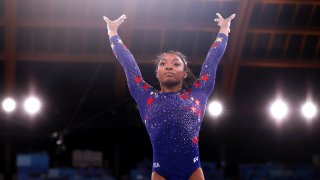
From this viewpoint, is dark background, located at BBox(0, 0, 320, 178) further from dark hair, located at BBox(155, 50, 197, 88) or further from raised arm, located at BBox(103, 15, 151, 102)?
raised arm, located at BBox(103, 15, 151, 102)

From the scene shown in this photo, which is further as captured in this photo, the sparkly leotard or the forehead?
the forehead

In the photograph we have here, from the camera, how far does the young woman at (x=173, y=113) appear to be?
2.78 m

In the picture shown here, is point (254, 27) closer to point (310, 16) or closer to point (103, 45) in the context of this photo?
point (310, 16)

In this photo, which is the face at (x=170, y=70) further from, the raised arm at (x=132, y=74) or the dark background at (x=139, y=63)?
the dark background at (x=139, y=63)

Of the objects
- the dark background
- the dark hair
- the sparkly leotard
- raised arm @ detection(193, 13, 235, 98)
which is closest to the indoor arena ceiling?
the dark background

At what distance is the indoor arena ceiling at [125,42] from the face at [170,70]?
9.77 meters

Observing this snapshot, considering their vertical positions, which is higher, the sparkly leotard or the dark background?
the dark background

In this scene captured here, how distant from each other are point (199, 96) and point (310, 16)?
11746 millimetres

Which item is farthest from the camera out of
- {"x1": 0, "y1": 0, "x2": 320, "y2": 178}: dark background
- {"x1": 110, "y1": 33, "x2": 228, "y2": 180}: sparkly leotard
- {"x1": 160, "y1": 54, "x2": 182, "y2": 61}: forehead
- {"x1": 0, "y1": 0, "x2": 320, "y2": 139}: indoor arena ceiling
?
{"x1": 0, "y1": 0, "x2": 320, "y2": 178}: dark background

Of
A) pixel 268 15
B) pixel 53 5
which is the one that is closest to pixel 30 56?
pixel 53 5

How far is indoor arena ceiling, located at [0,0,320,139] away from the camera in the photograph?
41.8ft

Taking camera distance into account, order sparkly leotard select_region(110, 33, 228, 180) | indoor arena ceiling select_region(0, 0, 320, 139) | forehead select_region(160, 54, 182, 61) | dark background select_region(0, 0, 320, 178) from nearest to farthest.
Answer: sparkly leotard select_region(110, 33, 228, 180) → forehead select_region(160, 54, 182, 61) → indoor arena ceiling select_region(0, 0, 320, 139) → dark background select_region(0, 0, 320, 178)

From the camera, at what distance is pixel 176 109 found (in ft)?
9.36

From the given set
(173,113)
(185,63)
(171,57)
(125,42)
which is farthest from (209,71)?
(125,42)
